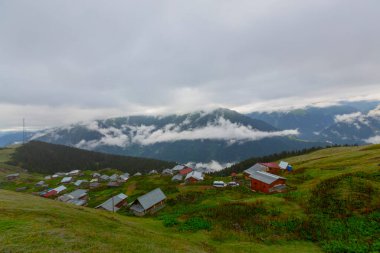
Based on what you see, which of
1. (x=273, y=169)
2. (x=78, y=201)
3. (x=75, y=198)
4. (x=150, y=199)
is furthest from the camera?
(x=273, y=169)

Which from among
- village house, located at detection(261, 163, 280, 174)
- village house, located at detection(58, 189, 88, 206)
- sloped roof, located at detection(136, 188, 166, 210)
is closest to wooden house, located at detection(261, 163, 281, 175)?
village house, located at detection(261, 163, 280, 174)

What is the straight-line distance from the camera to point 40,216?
2539cm

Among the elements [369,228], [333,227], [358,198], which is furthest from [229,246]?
[358,198]

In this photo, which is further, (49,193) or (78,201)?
(49,193)

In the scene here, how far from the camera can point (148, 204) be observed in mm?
59688

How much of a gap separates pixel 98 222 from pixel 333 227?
101 ft

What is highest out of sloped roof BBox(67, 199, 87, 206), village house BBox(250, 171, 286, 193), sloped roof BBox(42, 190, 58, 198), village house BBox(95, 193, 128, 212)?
village house BBox(250, 171, 286, 193)

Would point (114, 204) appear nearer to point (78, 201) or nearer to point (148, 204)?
point (148, 204)

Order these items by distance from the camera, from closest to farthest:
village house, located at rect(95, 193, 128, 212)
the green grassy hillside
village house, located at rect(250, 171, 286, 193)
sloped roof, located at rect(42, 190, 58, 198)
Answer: the green grassy hillside < village house, located at rect(250, 171, 286, 193) < village house, located at rect(95, 193, 128, 212) < sloped roof, located at rect(42, 190, 58, 198)

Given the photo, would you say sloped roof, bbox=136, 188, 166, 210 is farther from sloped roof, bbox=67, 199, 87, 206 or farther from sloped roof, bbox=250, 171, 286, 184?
sloped roof, bbox=67, 199, 87, 206

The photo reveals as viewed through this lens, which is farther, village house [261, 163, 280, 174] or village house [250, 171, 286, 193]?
village house [261, 163, 280, 174]

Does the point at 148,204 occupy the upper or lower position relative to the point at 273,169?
lower

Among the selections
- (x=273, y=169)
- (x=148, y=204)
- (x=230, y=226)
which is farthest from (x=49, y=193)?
(x=230, y=226)

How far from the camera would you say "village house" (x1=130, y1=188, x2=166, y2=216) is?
58562mm
